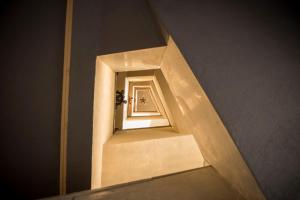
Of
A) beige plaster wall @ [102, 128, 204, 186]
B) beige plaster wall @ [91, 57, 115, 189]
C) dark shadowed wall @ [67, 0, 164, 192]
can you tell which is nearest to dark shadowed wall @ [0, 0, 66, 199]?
dark shadowed wall @ [67, 0, 164, 192]

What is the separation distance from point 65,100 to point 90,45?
78cm

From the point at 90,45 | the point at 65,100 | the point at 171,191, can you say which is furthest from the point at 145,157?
the point at 90,45

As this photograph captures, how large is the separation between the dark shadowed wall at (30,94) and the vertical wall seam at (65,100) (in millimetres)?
102

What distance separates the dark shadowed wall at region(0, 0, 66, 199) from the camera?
142 cm

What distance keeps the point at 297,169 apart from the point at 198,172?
3.13 feet

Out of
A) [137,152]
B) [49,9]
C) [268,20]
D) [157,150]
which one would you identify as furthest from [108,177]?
[268,20]

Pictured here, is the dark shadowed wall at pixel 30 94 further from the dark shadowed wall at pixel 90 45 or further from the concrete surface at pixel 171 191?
the concrete surface at pixel 171 191

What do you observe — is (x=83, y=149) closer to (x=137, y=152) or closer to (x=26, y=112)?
(x=26, y=112)

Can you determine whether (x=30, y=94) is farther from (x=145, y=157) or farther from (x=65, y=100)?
(x=145, y=157)

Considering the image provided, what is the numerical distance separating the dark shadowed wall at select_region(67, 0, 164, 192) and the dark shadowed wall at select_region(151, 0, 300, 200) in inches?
17.9

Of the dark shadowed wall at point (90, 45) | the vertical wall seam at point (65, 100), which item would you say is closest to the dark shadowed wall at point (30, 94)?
the vertical wall seam at point (65, 100)

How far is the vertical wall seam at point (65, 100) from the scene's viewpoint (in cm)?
140

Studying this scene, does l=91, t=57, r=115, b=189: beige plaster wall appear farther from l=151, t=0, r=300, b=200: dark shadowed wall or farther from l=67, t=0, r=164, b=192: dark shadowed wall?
l=151, t=0, r=300, b=200: dark shadowed wall

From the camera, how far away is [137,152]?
251 cm
